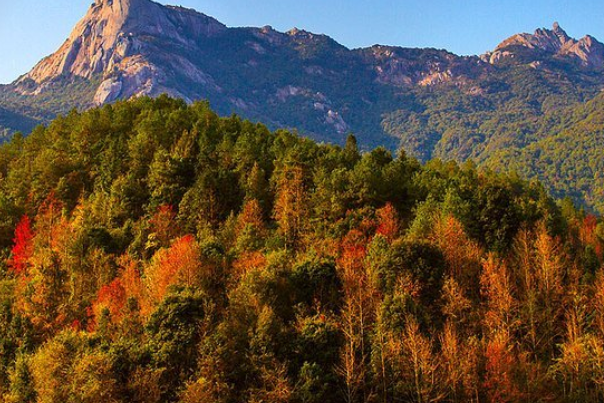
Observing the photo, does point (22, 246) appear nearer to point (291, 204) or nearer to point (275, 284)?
point (291, 204)

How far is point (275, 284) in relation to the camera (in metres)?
54.8

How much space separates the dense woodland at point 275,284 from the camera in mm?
46688

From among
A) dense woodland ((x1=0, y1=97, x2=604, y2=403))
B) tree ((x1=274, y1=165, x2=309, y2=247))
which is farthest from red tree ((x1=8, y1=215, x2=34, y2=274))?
tree ((x1=274, y1=165, x2=309, y2=247))

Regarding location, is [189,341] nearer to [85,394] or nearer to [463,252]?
[85,394]

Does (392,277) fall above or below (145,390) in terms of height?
above

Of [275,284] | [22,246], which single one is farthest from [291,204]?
[22,246]

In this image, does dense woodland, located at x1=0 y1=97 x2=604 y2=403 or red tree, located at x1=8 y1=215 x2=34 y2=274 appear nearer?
dense woodland, located at x1=0 y1=97 x2=604 y2=403

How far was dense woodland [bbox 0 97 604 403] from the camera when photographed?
46.7 m

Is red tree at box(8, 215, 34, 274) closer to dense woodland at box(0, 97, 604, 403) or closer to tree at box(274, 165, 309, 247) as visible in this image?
dense woodland at box(0, 97, 604, 403)

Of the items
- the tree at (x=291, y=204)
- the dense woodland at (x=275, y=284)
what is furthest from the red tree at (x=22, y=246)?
the tree at (x=291, y=204)

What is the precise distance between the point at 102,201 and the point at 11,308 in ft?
89.2

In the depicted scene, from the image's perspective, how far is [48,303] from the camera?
2452 inches

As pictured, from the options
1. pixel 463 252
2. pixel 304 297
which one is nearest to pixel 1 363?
pixel 304 297

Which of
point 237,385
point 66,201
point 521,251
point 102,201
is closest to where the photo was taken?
point 237,385
